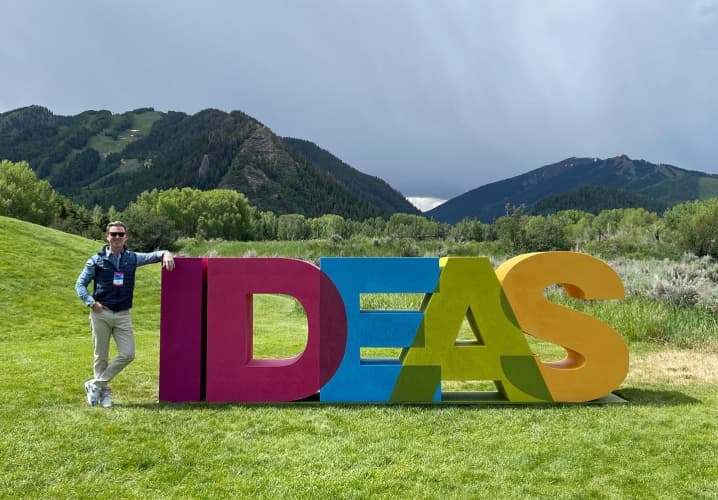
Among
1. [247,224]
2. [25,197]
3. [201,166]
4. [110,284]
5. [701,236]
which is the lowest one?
[110,284]

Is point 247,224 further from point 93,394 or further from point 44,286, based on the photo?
point 93,394

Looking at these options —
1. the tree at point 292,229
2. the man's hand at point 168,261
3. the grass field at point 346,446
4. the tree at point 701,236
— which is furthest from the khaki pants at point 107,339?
the tree at point 292,229

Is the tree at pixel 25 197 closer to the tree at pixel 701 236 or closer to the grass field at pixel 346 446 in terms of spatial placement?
the grass field at pixel 346 446

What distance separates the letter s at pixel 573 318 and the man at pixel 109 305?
4487mm

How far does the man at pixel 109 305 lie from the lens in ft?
18.3

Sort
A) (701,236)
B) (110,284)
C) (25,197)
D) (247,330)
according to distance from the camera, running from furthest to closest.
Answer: (25,197)
(701,236)
(247,330)
(110,284)

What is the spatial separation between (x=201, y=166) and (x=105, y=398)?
126001mm

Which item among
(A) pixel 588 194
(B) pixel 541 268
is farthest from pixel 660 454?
(A) pixel 588 194

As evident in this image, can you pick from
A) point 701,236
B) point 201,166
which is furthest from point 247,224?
point 701,236

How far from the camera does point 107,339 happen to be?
5.70 metres

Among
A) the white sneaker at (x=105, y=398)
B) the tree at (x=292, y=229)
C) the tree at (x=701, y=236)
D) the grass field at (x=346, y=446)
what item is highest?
the tree at (x=292, y=229)

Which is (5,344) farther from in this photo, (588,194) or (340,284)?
(588,194)

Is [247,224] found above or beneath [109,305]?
above

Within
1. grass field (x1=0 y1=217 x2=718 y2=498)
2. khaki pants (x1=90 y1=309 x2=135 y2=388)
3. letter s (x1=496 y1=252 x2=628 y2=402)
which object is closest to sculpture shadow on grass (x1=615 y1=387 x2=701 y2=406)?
grass field (x1=0 y1=217 x2=718 y2=498)
